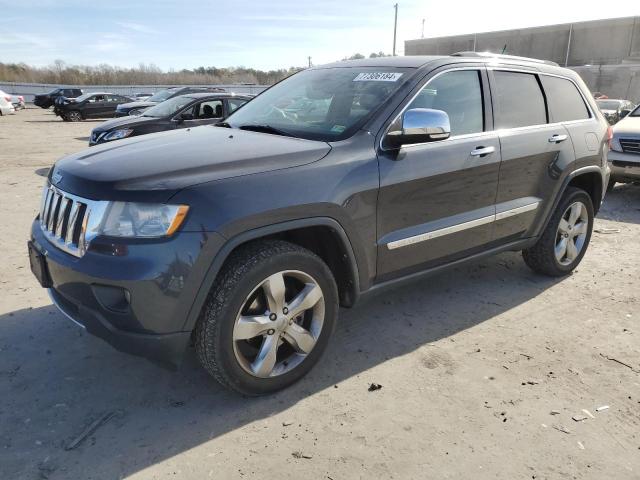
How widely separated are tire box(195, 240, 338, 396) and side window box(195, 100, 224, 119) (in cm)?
778

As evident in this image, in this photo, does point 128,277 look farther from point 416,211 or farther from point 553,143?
→ point 553,143

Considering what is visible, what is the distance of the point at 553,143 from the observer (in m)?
4.07

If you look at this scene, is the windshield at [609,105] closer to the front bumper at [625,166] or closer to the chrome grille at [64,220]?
the front bumper at [625,166]

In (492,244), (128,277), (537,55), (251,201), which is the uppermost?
(537,55)

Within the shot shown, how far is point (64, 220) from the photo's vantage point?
263cm

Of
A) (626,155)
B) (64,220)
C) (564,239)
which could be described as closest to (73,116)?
(626,155)

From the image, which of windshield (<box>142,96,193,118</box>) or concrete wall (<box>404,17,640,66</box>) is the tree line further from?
windshield (<box>142,96,193,118</box>)

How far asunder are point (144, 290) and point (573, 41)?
59244 mm

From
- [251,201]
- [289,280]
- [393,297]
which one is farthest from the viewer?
[393,297]

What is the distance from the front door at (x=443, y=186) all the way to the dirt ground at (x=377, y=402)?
590 mm

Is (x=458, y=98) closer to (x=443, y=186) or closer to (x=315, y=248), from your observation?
(x=443, y=186)

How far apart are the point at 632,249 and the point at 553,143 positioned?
7.23 feet

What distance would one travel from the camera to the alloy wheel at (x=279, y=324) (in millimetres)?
2631

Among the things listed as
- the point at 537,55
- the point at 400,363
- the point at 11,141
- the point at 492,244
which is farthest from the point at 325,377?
the point at 537,55
